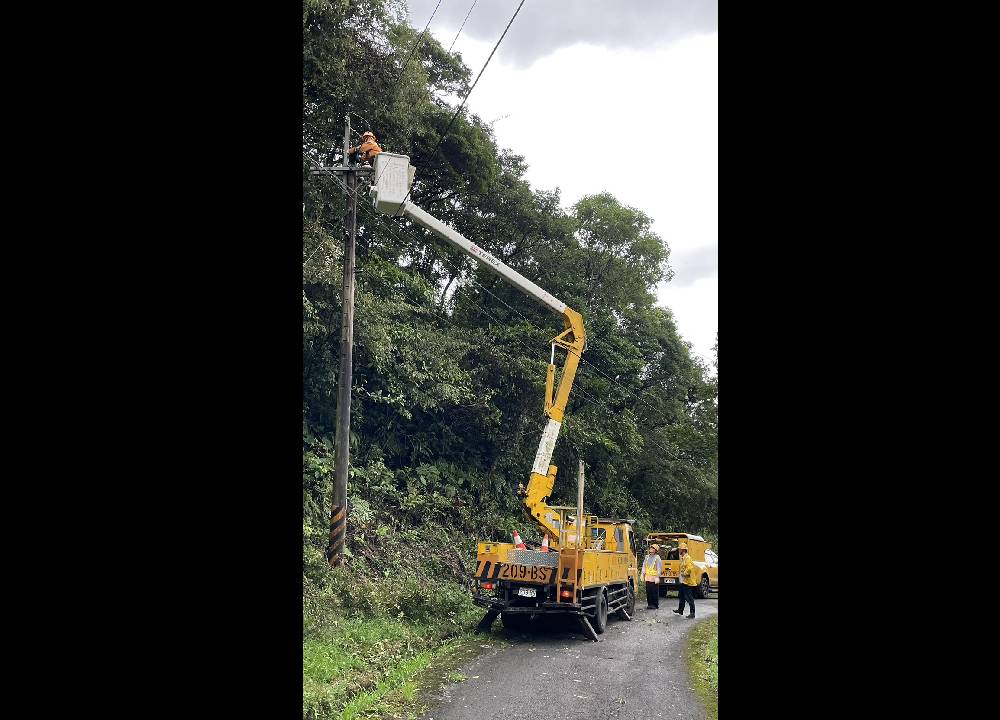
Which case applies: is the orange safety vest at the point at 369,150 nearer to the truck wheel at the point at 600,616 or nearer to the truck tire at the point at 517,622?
the truck tire at the point at 517,622

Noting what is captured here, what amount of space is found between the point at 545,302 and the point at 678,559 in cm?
579

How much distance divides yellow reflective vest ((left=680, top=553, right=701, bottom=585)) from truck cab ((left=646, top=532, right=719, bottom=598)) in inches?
6.0

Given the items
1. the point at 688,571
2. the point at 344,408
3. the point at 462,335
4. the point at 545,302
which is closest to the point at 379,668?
the point at 344,408

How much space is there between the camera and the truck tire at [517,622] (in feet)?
30.3

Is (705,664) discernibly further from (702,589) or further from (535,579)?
(702,589)

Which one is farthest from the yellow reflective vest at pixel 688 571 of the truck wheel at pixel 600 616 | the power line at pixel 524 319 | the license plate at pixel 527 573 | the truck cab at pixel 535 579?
the power line at pixel 524 319

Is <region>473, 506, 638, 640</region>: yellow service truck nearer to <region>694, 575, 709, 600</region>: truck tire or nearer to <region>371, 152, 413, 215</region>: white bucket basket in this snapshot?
<region>371, 152, 413, 215</region>: white bucket basket

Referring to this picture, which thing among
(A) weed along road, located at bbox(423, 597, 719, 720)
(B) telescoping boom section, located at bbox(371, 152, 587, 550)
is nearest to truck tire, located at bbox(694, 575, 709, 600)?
(A) weed along road, located at bbox(423, 597, 719, 720)

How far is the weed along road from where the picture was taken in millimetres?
5703

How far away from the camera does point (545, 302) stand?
965 centimetres
